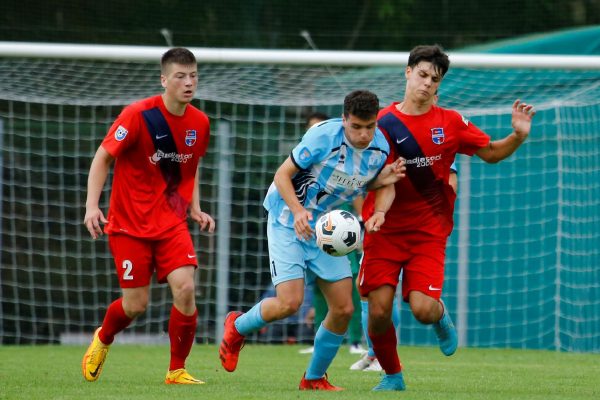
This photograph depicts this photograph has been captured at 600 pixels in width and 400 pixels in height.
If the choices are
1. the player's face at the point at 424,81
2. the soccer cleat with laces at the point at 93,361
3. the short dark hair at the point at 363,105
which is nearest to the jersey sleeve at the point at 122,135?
the soccer cleat with laces at the point at 93,361

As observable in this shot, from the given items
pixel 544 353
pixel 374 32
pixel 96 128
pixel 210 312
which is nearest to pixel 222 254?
pixel 210 312

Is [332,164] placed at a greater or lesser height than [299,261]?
greater

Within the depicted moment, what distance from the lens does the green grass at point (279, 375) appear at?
6.28 m

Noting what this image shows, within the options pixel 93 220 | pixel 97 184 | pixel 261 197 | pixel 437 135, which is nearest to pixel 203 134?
pixel 97 184

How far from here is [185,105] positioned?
7.10 m

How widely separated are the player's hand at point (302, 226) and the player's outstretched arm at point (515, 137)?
1288 millimetres

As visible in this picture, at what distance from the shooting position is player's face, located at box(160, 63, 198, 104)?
688 centimetres

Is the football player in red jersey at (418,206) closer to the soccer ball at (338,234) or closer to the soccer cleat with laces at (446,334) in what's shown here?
the soccer cleat with laces at (446,334)

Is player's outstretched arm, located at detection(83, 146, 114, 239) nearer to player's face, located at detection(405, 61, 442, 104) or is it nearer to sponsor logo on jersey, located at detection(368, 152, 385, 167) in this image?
sponsor logo on jersey, located at detection(368, 152, 385, 167)

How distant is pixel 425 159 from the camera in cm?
662

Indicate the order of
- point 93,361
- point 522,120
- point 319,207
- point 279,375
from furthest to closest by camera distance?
point 279,375, point 93,361, point 522,120, point 319,207

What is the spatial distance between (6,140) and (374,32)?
673 centimetres

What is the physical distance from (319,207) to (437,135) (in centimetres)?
82

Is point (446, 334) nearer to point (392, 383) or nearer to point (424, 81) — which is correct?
point (392, 383)
